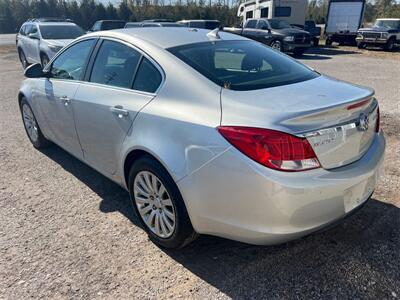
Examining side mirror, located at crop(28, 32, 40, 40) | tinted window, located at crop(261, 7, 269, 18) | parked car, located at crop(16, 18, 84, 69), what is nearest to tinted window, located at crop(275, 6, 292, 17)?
tinted window, located at crop(261, 7, 269, 18)

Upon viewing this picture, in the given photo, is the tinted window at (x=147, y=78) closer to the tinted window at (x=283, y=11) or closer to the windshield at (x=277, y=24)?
the windshield at (x=277, y=24)

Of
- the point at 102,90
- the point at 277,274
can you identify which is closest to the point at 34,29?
the point at 102,90

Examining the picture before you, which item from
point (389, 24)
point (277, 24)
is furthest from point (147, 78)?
point (389, 24)

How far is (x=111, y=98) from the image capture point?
10.0 ft

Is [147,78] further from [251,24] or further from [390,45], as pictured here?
[390,45]

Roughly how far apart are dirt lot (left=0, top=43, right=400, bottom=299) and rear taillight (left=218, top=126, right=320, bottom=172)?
2.93 feet

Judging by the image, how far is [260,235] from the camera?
2230 millimetres

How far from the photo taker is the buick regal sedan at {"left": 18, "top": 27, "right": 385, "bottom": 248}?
2117 millimetres

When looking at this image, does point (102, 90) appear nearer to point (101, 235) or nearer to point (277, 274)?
point (101, 235)

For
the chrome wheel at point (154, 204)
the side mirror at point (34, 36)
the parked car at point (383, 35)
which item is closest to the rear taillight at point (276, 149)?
the chrome wheel at point (154, 204)

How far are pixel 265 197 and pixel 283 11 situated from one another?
2410 cm

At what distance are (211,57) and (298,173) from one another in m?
1.33

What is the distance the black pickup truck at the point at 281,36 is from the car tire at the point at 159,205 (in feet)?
50.3

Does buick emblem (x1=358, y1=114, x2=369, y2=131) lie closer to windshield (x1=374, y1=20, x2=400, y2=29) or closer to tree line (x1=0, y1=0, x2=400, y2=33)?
windshield (x1=374, y1=20, x2=400, y2=29)
